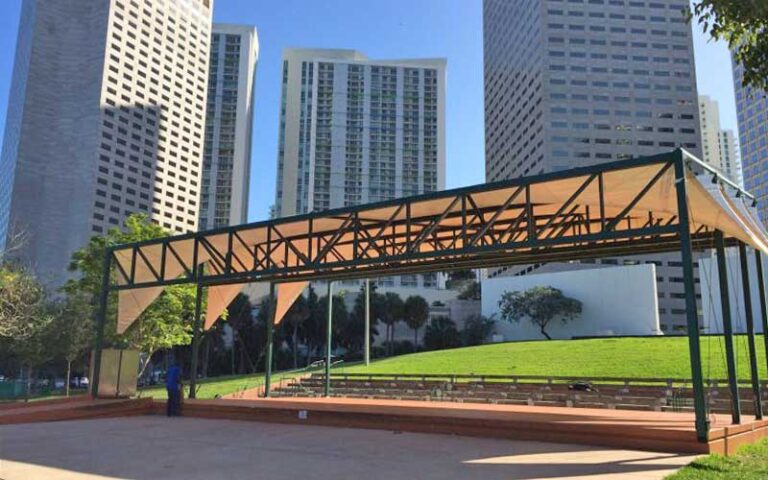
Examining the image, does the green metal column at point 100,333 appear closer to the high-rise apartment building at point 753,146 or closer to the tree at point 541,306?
the tree at point 541,306

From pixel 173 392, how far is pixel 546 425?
998 cm

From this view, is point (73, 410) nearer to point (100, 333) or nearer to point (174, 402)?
point (174, 402)

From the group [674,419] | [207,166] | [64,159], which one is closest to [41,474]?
[674,419]

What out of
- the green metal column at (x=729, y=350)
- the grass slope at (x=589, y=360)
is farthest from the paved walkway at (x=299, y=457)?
the grass slope at (x=589, y=360)

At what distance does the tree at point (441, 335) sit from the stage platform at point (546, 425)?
5696cm

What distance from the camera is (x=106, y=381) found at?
711 inches

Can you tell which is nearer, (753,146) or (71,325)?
(71,325)

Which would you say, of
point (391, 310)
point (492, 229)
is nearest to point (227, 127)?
point (391, 310)

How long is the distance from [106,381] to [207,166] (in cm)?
13523

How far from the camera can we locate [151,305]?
94.5 ft

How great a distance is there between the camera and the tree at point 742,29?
6480mm

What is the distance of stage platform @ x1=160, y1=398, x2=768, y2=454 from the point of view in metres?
9.26

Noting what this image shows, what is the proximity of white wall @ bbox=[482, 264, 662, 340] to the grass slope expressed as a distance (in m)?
17.5

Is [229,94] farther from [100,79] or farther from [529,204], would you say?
[529,204]
